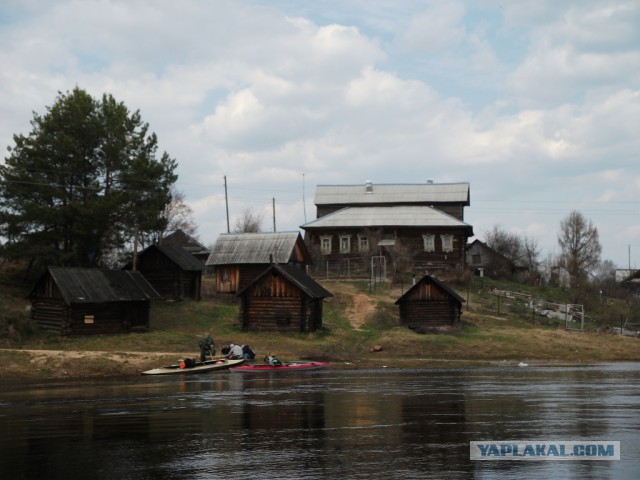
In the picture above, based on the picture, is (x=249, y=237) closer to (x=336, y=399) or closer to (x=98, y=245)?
(x=98, y=245)

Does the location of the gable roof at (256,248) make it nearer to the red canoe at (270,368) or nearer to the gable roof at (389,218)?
the gable roof at (389,218)

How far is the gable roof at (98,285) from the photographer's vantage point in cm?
4428

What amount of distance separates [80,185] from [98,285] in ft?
32.5

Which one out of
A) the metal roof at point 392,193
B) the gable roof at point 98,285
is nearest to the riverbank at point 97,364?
the gable roof at point 98,285

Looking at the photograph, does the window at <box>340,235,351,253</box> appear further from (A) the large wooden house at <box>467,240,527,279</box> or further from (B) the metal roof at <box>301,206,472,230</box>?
(A) the large wooden house at <box>467,240,527,279</box>

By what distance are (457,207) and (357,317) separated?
29566 mm

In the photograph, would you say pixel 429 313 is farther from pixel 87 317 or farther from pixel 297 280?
pixel 87 317

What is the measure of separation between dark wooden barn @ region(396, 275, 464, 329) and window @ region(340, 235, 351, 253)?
66.5ft

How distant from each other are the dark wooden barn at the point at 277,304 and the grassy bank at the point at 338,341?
3.46 ft

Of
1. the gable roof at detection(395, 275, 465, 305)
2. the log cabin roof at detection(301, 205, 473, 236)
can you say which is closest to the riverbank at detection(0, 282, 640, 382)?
the gable roof at detection(395, 275, 465, 305)

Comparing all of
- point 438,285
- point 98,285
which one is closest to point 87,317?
point 98,285

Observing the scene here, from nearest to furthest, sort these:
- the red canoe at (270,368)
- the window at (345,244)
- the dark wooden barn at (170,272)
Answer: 1. the red canoe at (270,368)
2. the dark wooden barn at (170,272)
3. the window at (345,244)

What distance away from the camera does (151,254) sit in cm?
5894

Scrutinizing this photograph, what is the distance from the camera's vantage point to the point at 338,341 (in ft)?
161
